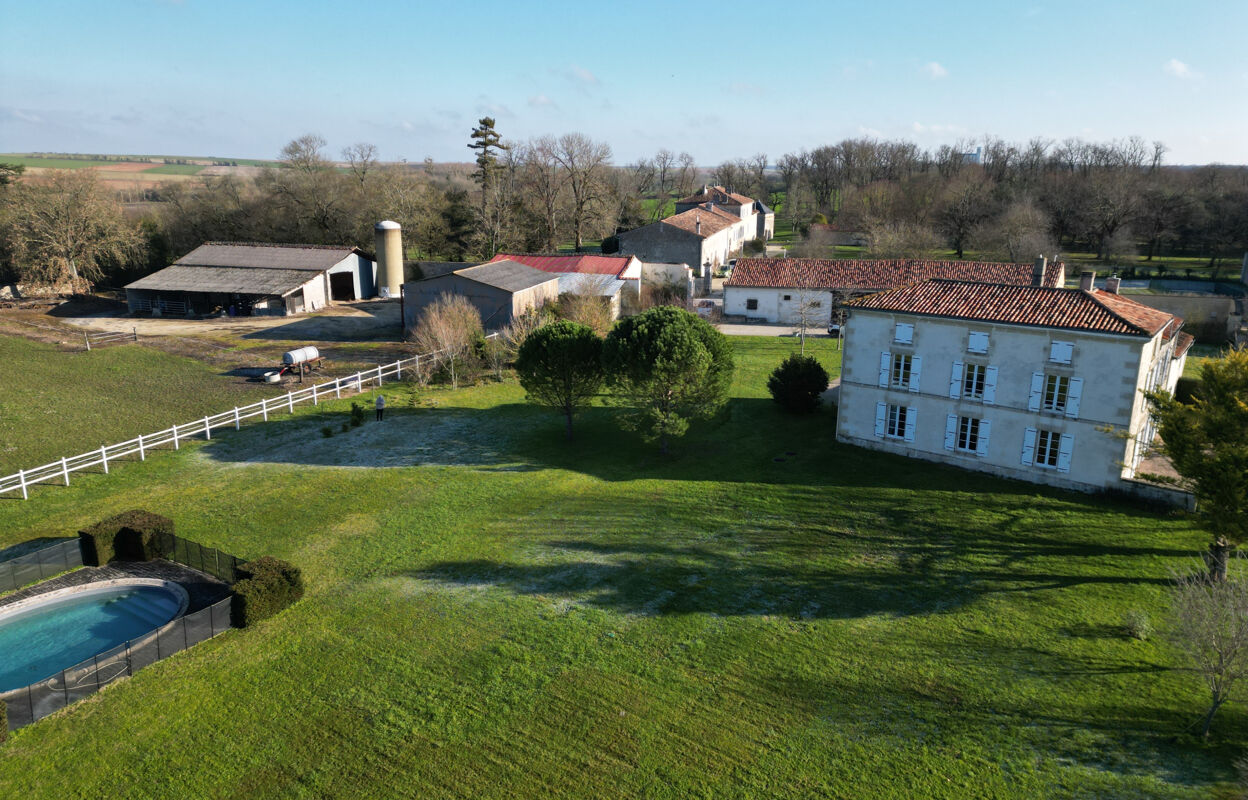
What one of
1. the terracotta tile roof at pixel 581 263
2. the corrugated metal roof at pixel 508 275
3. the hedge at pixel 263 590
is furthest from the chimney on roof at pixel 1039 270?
the terracotta tile roof at pixel 581 263

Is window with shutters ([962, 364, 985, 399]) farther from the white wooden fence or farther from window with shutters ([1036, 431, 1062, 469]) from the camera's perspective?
the white wooden fence

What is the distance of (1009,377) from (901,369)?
4122 millimetres

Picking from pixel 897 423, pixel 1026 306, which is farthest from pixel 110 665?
pixel 1026 306

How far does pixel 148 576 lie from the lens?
22094mm

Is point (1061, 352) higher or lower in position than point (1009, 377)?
higher

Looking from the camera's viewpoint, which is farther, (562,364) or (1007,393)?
(562,364)

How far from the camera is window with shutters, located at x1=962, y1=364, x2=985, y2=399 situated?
30.0 meters

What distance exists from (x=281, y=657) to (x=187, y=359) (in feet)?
120

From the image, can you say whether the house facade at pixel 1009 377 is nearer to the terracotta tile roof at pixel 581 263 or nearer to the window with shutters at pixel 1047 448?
the window with shutters at pixel 1047 448

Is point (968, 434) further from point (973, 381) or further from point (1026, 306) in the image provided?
point (1026, 306)

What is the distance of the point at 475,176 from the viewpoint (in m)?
86.5

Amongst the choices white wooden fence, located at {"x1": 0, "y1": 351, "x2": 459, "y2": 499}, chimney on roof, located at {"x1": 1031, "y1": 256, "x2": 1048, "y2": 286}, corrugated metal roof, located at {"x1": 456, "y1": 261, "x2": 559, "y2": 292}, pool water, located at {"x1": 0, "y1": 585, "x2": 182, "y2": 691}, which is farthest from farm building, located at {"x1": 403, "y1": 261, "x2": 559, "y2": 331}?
pool water, located at {"x1": 0, "y1": 585, "x2": 182, "y2": 691}

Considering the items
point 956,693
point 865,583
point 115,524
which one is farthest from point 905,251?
point 115,524

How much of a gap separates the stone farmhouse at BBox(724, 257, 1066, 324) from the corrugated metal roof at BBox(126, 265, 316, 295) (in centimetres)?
3608
